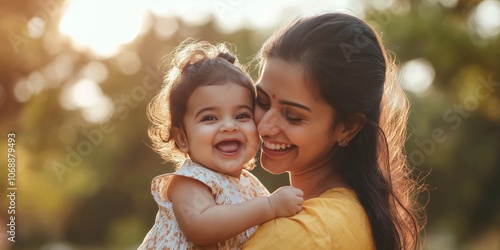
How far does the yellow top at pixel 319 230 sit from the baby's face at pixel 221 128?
311mm

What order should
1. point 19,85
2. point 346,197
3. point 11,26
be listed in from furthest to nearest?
point 19,85 → point 11,26 → point 346,197

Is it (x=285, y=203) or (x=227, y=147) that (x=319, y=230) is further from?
(x=227, y=147)

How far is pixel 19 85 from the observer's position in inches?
462

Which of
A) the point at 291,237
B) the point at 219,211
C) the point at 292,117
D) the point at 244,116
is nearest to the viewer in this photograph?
the point at 291,237

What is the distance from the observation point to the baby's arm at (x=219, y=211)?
206 centimetres

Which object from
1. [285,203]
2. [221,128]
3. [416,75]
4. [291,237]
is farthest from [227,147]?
[416,75]

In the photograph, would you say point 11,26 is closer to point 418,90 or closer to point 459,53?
point 418,90

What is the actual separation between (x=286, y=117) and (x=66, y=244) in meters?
18.2

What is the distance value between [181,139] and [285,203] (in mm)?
495

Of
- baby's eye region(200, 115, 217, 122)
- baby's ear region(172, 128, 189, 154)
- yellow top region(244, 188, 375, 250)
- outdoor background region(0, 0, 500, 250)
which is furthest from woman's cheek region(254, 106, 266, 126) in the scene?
outdoor background region(0, 0, 500, 250)

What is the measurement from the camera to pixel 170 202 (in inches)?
90.7

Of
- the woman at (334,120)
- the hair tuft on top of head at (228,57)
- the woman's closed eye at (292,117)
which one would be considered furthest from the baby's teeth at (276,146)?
the hair tuft on top of head at (228,57)

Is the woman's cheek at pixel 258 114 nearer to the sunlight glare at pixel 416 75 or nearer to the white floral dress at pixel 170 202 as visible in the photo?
the white floral dress at pixel 170 202

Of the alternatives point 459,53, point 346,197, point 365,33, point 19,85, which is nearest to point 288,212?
point 346,197
